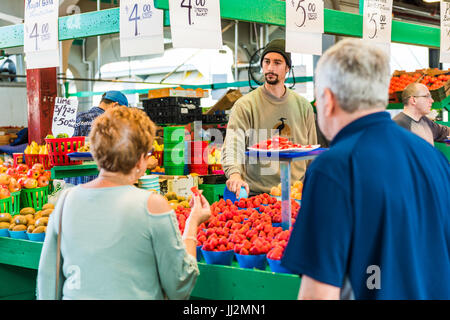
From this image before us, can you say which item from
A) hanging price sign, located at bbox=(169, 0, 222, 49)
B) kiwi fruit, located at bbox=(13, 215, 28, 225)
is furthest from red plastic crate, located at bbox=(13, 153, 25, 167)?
hanging price sign, located at bbox=(169, 0, 222, 49)

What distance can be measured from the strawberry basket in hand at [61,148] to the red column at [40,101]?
5.83 ft

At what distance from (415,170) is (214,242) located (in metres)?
1.17

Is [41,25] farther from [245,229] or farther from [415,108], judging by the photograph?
[415,108]

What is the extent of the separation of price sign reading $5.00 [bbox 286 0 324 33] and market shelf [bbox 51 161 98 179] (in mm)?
2141

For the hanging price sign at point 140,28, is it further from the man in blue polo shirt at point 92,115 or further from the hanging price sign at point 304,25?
the man in blue polo shirt at point 92,115

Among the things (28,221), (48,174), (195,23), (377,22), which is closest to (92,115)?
(48,174)

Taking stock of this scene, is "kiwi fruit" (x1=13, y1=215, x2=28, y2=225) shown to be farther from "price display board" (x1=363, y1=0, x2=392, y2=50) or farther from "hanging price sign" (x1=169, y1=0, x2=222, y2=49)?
"price display board" (x1=363, y1=0, x2=392, y2=50)

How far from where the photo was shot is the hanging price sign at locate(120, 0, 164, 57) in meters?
3.23

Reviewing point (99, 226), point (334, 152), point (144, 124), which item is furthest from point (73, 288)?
point (334, 152)

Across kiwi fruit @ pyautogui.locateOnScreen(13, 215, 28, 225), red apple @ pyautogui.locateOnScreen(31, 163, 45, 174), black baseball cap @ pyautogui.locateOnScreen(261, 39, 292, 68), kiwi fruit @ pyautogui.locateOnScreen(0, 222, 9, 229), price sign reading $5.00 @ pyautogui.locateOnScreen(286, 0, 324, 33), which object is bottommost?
kiwi fruit @ pyautogui.locateOnScreen(0, 222, 9, 229)

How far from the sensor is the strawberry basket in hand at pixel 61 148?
169 inches

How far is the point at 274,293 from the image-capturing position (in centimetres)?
218

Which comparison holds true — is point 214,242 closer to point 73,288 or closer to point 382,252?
point 73,288

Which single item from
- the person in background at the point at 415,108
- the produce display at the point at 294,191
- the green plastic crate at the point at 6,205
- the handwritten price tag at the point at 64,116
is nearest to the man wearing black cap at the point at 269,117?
the produce display at the point at 294,191
